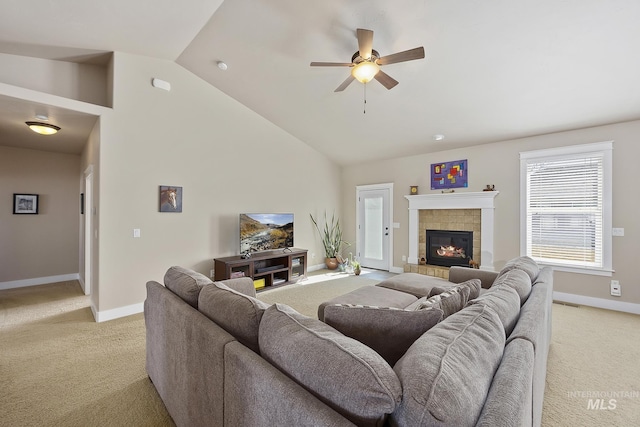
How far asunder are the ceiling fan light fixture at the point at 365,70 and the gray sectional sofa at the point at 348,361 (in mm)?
2127

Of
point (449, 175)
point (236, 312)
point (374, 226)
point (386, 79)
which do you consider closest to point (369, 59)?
point (386, 79)

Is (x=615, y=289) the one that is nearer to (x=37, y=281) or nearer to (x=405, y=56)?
(x=405, y=56)

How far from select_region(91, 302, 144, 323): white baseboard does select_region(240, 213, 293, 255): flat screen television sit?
1564 mm

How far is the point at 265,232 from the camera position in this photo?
4.73 metres

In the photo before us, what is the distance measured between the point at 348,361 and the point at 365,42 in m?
2.57

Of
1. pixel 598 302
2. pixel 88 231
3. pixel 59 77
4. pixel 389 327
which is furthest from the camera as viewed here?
pixel 88 231

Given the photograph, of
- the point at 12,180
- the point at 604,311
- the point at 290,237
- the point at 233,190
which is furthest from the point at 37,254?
the point at 604,311

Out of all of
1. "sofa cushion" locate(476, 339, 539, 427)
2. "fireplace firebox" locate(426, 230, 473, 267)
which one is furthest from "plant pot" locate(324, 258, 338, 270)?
"sofa cushion" locate(476, 339, 539, 427)

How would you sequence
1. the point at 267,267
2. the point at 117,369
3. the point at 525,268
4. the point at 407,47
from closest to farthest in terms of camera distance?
the point at 117,369 → the point at 525,268 → the point at 407,47 → the point at 267,267

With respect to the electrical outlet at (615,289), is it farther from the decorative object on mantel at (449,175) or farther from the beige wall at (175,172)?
the beige wall at (175,172)

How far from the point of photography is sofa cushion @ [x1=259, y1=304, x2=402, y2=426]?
726mm

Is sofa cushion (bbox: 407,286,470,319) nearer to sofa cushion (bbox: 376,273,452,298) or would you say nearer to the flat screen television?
sofa cushion (bbox: 376,273,452,298)

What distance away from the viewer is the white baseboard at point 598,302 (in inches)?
139

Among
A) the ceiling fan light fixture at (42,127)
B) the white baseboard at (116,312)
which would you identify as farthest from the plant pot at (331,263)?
the ceiling fan light fixture at (42,127)
